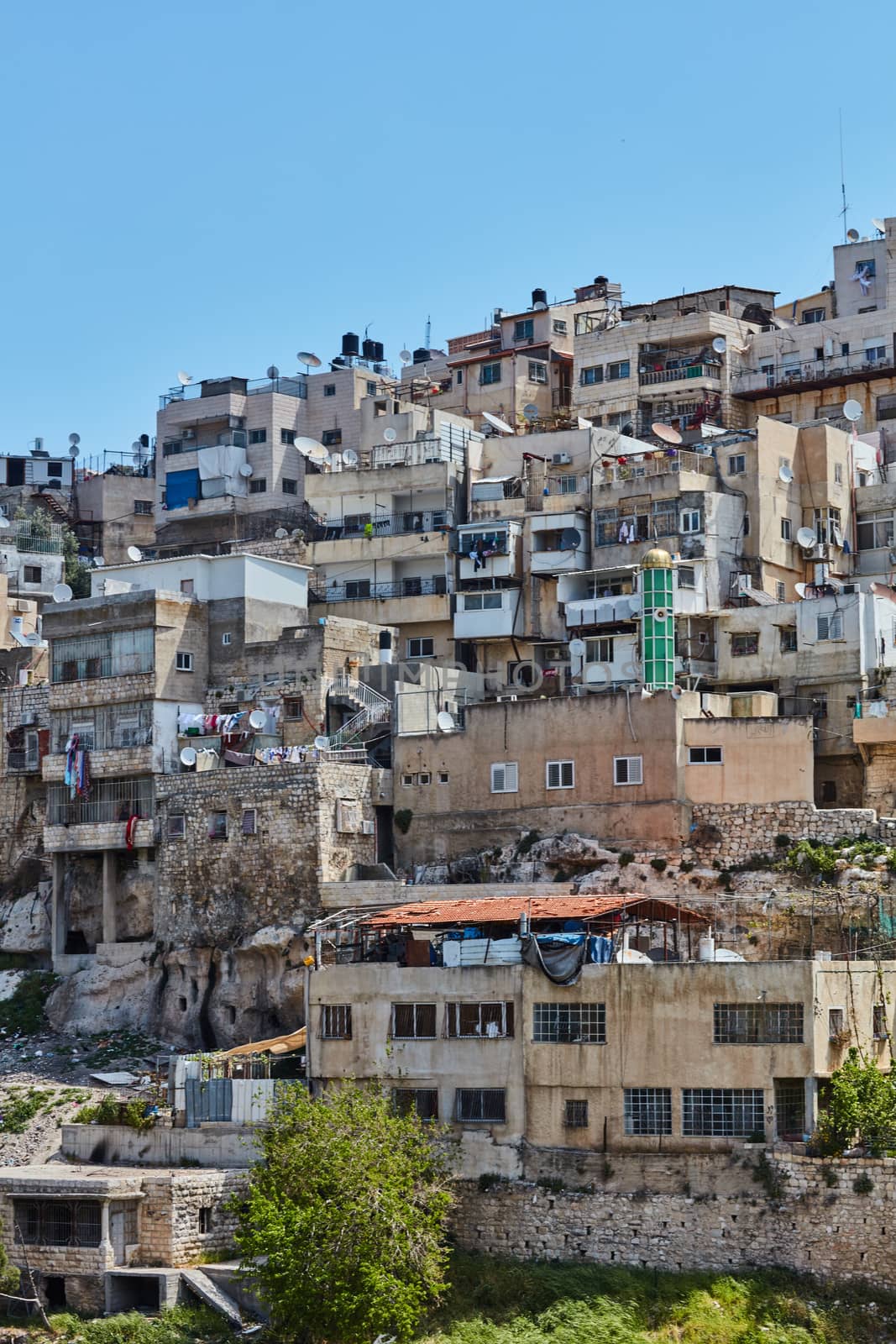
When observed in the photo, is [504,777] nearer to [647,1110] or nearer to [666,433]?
[647,1110]

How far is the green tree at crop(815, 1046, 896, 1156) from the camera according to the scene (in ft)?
118

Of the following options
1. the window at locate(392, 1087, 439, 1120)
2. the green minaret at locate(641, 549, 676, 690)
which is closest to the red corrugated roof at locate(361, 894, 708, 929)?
the window at locate(392, 1087, 439, 1120)

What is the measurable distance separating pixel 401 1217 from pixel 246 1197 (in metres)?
4.00

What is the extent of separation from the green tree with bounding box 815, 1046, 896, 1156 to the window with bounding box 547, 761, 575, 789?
39.1 ft

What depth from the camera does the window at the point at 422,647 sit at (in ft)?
190

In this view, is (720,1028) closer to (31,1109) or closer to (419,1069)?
(419,1069)

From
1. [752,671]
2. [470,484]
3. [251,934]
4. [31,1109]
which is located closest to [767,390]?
[470,484]

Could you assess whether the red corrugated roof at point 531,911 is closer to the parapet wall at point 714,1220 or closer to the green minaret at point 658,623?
the parapet wall at point 714,1220

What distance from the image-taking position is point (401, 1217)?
36250 mm

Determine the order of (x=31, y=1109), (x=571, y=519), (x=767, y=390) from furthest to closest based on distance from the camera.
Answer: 1. (x=767, y=390)
2. (x=571, y=519)
3. (x=31, y=1109)

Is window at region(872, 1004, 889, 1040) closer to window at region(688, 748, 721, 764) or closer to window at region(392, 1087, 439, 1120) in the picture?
window at region(392, 1087, 439, 1120)

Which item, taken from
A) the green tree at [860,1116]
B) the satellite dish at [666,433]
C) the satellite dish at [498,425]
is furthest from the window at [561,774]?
the satellite dish at [498,425]

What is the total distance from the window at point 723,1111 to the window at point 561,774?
35.8 ft

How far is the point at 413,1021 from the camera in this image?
39.6 meters
